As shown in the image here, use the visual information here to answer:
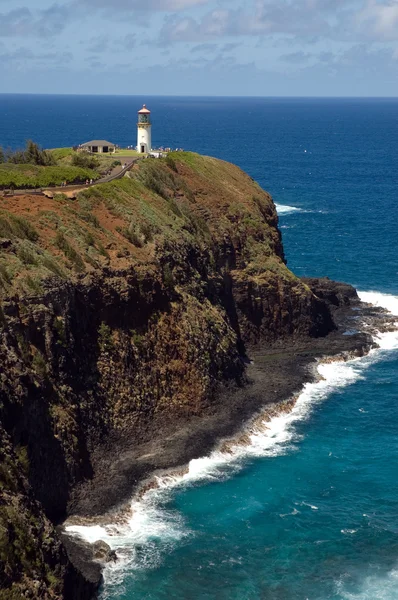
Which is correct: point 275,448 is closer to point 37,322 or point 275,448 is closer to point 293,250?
point 37,322

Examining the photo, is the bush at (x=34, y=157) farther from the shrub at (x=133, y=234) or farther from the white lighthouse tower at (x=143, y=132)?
the shrub at (x=133, y=234)

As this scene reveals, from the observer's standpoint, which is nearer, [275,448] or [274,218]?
[275,448]

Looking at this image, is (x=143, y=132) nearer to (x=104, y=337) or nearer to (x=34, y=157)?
(x=34, y=157)

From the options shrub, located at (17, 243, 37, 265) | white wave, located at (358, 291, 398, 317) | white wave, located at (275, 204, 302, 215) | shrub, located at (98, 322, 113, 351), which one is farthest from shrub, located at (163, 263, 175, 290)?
white wave, located at (275, 204, 302, 215)

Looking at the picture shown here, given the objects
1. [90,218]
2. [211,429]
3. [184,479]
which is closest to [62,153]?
[90,218]

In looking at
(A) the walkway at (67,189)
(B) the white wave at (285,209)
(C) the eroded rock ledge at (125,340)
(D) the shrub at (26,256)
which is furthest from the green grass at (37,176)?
(B) the white wave at (285,209)

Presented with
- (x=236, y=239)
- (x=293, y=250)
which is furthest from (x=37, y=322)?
(x=293, y=250)
